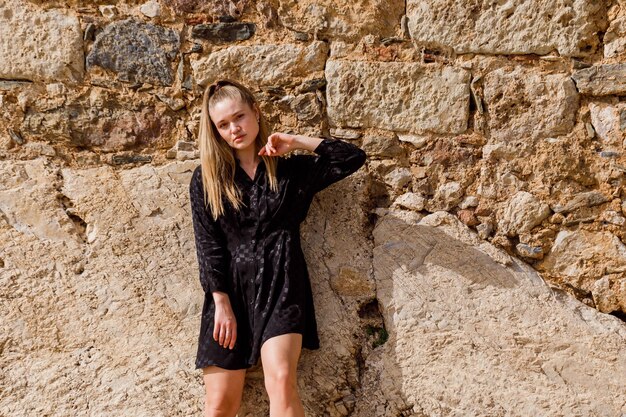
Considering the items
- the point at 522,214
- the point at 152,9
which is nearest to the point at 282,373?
the point at 522,214

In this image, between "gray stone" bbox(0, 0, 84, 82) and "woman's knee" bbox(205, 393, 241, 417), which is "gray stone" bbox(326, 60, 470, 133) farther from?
"woman's knee" bbox(205, 393, 241, 417)

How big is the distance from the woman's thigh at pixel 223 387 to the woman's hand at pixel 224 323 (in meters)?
0.10

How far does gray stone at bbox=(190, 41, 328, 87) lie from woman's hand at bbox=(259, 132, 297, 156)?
386mm

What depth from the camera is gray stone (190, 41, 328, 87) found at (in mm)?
3074

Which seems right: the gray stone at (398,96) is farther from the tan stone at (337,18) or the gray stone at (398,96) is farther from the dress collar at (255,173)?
the dress collar at (255,173)

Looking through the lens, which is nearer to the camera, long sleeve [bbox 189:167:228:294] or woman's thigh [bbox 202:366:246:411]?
woman's thigh [bbox 202:366:246:411]

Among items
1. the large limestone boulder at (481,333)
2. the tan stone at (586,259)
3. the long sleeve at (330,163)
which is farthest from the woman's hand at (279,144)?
the tan stone at (586,259)

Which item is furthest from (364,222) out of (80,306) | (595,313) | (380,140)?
(80,306)

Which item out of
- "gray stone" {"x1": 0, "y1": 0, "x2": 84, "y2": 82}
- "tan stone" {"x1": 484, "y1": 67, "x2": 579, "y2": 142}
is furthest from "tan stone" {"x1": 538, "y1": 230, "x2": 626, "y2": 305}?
"gray stone" {"x1": 0, "y1": 0, "x2": 84, "y2": 82}

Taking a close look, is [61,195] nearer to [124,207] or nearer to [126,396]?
[124,207]

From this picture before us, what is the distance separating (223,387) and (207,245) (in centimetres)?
54

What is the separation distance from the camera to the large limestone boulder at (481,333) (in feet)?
8.82

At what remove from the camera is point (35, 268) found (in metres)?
2.86

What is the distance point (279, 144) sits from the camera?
2.83m
